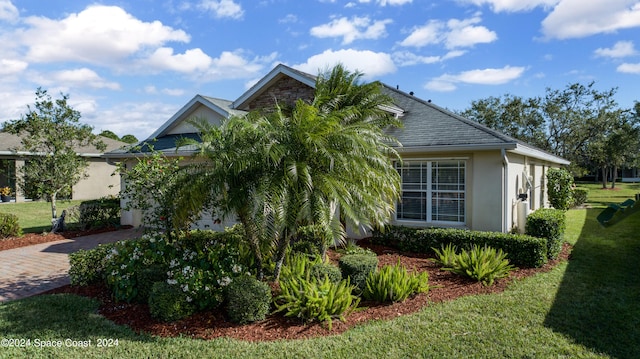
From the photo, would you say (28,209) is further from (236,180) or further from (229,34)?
(236,180)

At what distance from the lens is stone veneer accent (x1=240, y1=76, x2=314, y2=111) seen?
13.4 m

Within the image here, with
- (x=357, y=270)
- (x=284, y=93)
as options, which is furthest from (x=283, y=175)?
(x=284, y=93)

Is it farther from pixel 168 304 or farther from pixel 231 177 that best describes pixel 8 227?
pixel 231 177

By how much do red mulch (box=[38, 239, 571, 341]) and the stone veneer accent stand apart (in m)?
7.91

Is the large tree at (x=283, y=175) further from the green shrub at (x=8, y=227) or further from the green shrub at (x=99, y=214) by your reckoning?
the green shrub at (x=99, y=214)

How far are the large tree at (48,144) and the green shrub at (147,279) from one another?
10.3 meters

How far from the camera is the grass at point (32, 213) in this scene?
16219mm

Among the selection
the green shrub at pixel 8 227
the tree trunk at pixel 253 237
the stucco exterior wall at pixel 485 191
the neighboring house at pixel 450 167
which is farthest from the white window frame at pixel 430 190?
the green shrub at pixel 8 227

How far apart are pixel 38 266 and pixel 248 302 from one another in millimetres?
7244

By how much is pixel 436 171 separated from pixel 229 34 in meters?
8.07

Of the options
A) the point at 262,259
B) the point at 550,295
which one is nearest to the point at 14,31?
the point at 262,259

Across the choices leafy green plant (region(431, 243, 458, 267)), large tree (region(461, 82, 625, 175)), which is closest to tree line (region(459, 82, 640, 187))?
large tree (region(461, 82, 625, 175))

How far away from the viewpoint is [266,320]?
249 inches

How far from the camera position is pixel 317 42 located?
41.1 feet
